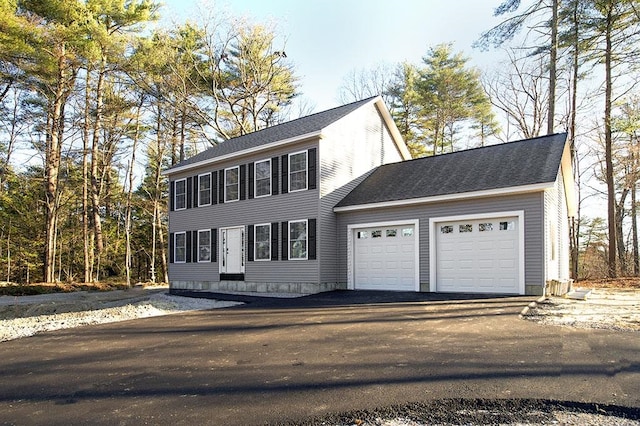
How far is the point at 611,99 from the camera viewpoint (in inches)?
715

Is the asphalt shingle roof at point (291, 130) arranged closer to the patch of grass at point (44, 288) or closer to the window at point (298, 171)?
the window at point (298, 171)

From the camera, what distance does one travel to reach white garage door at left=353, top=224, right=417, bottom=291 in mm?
12180

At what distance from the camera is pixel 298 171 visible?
13.9 metres

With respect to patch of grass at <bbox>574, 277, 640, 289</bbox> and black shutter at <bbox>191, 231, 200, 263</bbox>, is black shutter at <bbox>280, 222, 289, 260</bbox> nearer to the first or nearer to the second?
black shutter at <bbox>191, 231, 200, 263</bbox>

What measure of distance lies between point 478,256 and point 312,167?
555 centimetres

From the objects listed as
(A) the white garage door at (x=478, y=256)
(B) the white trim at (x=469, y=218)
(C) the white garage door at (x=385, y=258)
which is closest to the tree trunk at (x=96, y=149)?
(C) the white garage door at (x=385, y=258)

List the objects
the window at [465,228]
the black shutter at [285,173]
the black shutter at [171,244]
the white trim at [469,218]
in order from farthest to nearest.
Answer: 1. the black shutter at [171,244]
2. the black shutter at [285,173]
3. the window at [465,228]
4. the white trim at [469,218]

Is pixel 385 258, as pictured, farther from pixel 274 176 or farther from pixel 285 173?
pixel 274 176

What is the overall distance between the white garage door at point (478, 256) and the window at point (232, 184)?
7.43m

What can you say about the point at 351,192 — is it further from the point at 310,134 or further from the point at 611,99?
the point at 611,99

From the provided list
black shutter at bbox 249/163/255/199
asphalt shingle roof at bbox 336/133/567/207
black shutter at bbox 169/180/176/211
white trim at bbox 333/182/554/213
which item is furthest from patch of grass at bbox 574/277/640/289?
black shutter at bbox 169/180/176/211

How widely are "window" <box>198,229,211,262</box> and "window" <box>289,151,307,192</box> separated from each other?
14.6 ft

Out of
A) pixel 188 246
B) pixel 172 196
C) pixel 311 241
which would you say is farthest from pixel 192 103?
pixel 311 241

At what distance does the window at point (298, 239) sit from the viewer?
13.5 m
